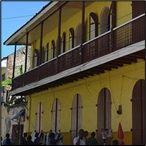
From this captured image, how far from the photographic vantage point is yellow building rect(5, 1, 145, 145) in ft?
46.3

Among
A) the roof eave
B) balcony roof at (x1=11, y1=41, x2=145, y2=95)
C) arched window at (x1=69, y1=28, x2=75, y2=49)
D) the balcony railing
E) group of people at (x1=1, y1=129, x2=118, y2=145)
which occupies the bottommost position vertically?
group of people at (x1=1, y1=129, x2=118, y2=145)

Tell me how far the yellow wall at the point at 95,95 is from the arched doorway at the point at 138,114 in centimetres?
17

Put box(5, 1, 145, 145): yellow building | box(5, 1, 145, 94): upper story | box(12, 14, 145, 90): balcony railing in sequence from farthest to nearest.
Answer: box(5, 1, 145, 145): yellow building < box(5, 1, 145, 94): upper story < box(12, 14, 145, 90): balcony railing

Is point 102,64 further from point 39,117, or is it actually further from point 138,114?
point 39,117

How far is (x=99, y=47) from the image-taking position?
14945 mm

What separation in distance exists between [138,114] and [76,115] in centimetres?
504

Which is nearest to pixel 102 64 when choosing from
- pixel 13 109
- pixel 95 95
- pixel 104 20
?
pixel 95 95

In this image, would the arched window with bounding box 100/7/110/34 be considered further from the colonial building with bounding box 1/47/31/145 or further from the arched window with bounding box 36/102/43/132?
the colonial building with bounding box 1/47/31/145

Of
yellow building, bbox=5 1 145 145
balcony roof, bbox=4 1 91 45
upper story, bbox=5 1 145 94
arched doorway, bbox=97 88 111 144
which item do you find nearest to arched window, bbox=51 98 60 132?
yellow building, bbox=5 1 145 145

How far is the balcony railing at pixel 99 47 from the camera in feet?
42.9

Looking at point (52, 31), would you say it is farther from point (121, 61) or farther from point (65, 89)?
point (121, 61)

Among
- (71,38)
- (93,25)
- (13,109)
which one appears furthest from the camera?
(13,109)

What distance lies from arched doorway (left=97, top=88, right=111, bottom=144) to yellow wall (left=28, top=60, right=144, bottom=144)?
9.6 inches

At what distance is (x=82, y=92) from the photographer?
1845 centimetres
